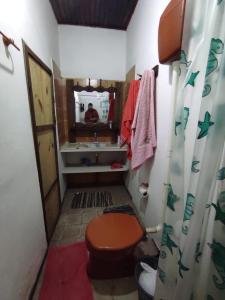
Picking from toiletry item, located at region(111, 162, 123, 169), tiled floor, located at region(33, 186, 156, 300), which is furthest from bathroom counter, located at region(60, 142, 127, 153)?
tiled floor, located at region(33, 186, 156, 300)

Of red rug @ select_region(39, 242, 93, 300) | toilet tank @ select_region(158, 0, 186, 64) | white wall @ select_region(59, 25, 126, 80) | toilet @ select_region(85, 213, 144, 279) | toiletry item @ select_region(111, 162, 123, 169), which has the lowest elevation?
red rug @ select_region(39, 242, 93, 300)

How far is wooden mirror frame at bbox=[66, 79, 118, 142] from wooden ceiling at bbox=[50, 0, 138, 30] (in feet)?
2.75

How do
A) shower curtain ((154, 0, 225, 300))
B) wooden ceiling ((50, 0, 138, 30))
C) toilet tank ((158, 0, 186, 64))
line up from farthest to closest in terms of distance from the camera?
wooden ceiling ((50, 0, 138, 30))
toilet tank ((158, 0, 186, 64))
shower curtain ((154, 0, 225, 300))

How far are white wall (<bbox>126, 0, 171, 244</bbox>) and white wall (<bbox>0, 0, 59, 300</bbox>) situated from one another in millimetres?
1054

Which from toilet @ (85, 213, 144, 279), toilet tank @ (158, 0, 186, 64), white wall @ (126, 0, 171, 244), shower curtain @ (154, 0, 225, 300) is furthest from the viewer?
white wall @ (126, 0, 171, 244)

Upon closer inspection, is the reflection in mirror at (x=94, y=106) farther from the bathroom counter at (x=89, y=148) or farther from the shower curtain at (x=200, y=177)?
the shower curtain at (x=200, y=177)

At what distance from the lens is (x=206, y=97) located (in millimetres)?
585

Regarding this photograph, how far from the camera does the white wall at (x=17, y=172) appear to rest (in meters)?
0.88

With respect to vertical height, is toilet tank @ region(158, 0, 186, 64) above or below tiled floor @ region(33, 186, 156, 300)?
above

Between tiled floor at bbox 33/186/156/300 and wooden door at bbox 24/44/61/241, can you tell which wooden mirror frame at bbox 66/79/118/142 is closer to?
wooden door at bbox 24/44/61/241

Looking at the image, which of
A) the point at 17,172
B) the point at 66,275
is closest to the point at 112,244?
the point at 66,275

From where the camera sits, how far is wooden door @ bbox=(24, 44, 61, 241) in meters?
1.30

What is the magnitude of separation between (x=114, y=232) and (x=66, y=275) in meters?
0.61

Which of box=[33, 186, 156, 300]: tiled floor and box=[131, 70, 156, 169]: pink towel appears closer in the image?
box=[33, 186, 156, 300]: tiled floor
